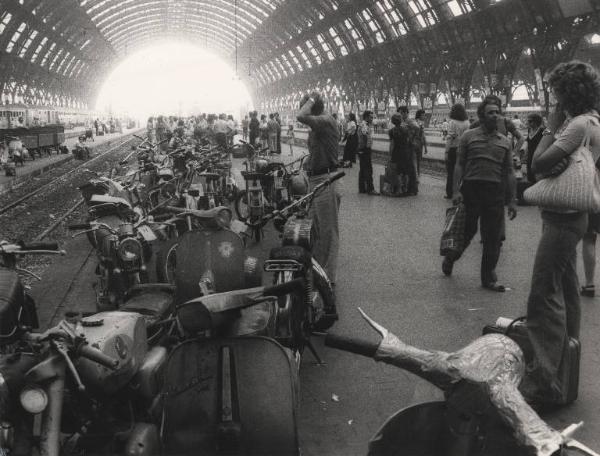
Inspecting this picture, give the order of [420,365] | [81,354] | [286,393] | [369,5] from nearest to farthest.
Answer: [420,365]
[81,354]
[286,393]
[369,5]

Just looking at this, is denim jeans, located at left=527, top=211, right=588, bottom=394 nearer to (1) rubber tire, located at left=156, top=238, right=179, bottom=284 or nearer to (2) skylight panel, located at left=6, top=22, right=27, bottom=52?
(1) rubber tire, located at left=156, top=238, right=179, bottom=284

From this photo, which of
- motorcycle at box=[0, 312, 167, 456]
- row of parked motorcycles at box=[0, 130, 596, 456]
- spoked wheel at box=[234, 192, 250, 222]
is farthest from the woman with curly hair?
spoked wheel at box=[234, 192, 250, 222]

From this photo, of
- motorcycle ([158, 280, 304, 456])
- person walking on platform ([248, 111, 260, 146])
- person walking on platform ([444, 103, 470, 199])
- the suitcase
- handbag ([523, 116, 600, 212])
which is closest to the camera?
motorcycle ([158, 280, 304, 456])

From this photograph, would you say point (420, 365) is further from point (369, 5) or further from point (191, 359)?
point (369, 5)

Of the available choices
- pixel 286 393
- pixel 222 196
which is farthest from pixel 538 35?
pixel 286 393

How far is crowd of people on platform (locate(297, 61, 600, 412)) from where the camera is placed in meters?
3.41

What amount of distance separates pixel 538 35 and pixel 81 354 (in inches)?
912

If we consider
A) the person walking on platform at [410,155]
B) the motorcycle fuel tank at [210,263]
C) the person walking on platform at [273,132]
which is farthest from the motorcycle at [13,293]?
the person walking on platform at [273,132]

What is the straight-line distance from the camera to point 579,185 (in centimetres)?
336

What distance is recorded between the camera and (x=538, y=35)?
22531 mm

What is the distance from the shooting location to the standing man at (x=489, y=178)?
6023 millimetres

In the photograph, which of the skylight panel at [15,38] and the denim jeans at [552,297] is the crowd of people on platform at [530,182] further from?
the skylight panel at [15,38]

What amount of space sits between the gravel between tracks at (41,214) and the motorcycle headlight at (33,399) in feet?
17.4

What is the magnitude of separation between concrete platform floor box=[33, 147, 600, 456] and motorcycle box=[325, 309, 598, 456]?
41cm
